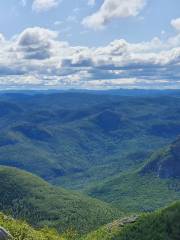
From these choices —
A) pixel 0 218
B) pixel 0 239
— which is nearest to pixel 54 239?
pixel 0 218

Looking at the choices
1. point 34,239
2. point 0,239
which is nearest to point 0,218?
point 34,239

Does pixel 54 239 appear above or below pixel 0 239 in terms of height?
below

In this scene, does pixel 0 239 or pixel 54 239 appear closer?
pixel 0 239

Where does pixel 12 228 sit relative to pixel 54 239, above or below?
above

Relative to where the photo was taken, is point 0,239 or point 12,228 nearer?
point 0,239

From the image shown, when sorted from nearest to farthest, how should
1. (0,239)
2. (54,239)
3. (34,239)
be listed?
(0,239)
(34,239)
(54,239)

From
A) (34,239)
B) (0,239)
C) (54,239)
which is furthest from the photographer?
(54,239)

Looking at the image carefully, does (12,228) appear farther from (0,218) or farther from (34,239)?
(0,218)

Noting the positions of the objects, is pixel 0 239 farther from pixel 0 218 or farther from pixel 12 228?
pixel 0 218
